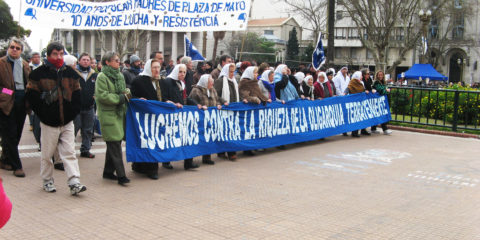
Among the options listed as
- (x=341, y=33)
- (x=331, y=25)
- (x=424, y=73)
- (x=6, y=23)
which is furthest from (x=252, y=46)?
(x=331, y=25)

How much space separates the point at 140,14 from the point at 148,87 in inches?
102

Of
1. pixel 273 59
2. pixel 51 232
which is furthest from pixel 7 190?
pixel 273 59

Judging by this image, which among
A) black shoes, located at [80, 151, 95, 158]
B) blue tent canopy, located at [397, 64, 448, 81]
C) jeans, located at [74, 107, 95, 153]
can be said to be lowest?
black shoes, located at [80, 151, 95, 158]

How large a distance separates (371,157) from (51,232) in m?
6.69

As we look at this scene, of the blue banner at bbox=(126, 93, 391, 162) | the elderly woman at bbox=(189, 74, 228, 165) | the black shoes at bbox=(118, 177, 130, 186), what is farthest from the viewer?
the elderly woman at bbox=(189, 74, 228, 165)

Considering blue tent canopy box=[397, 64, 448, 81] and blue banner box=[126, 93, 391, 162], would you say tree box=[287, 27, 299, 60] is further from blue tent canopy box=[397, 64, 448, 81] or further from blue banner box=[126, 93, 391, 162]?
blue banner box=[126, 93, 391, 162]

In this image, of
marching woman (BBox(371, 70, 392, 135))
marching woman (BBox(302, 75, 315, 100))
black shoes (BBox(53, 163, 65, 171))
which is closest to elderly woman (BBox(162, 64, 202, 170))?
black shoes (BBox(53, 163, 65, 171))

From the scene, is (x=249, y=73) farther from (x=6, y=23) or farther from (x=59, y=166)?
(x=6, y=23)

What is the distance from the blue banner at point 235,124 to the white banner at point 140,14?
2027 mm

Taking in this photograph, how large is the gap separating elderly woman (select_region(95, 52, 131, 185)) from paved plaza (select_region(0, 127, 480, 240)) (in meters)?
0.49

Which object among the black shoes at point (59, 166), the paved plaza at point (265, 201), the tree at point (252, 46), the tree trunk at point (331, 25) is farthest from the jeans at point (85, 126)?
the tree at point (252, 46)

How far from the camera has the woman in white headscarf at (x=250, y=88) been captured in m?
9.66

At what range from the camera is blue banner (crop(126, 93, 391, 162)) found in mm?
7516

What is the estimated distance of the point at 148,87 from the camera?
24.9 feet
